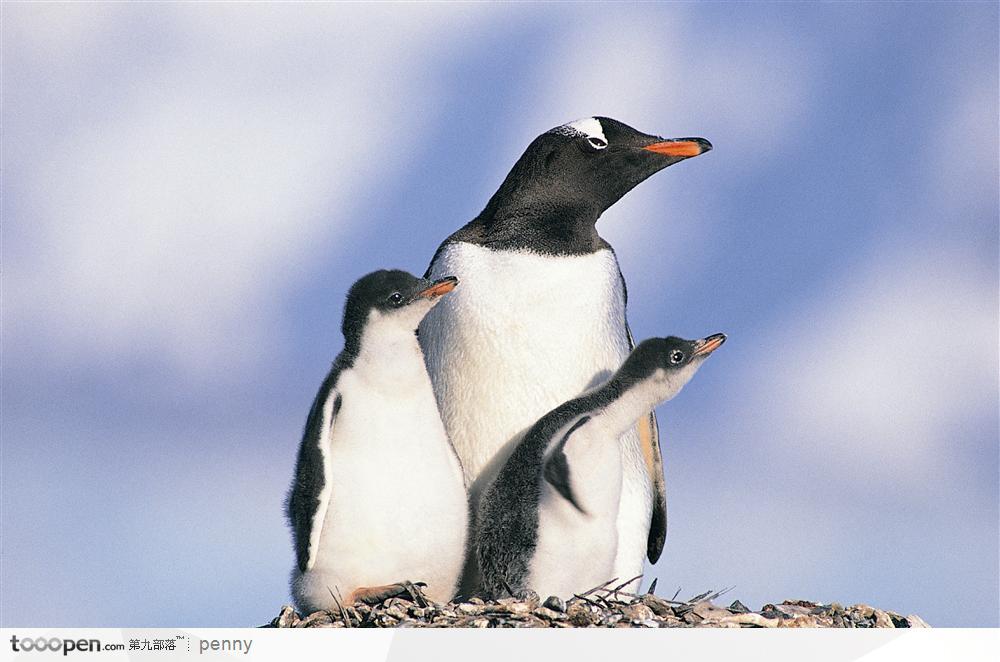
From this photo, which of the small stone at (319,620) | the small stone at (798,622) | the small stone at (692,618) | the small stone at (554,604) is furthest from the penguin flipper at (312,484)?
the small stone at (798,622)

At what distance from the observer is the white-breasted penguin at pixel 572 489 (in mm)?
3318

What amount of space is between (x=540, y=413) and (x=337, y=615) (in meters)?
0.90

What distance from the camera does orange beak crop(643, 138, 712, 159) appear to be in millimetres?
3818

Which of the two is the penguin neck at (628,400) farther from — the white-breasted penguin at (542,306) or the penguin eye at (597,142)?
the penguin eye at (597,142)

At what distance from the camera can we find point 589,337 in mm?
3814

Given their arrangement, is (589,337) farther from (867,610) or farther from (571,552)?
(867,610)

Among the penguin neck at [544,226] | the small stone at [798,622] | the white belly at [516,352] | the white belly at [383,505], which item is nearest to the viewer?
the white belly at [383,505]

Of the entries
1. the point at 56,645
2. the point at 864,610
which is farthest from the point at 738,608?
the point at 56,645

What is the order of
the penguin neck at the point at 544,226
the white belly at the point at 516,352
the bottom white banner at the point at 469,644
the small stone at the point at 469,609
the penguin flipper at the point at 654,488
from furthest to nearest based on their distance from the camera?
the penguin flipper at the point at 654,488
the penguin neck at the point at 544,226
the white belly at the point at 516,352
the small stone at the point at 469,609
the bottom white banner at the point at 469,644

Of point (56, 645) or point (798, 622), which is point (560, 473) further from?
point (56, 645)

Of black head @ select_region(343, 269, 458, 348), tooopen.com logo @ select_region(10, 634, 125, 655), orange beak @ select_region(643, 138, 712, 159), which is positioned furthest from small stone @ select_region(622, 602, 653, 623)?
orange beak @ select_region(643, 138, 712, 159)

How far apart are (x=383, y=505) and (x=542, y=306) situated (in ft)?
2.79

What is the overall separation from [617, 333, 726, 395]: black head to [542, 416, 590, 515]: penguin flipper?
28cm

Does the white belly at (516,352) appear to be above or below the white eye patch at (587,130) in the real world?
below
